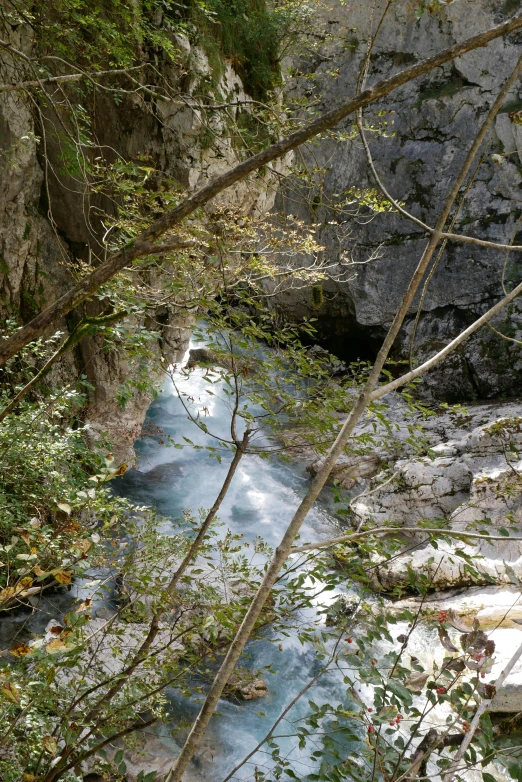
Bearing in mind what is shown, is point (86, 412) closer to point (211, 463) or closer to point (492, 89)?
point (211, 463)

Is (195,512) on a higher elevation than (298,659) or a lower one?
higher

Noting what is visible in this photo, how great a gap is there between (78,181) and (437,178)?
11877 mm

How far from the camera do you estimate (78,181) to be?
5.06 m

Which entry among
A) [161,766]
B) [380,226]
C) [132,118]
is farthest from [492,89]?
[161,766]

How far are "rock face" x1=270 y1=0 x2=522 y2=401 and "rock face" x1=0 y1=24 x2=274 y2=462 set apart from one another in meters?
7.36

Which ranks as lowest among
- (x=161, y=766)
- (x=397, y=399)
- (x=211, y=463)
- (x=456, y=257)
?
(x=161, y=766)

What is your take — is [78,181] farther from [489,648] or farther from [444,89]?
[444,89]

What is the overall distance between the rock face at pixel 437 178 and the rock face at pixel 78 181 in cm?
736

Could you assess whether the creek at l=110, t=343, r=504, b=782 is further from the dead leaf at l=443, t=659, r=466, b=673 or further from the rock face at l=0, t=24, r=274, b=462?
the rock face at l=0, t=24, r=274, b=462

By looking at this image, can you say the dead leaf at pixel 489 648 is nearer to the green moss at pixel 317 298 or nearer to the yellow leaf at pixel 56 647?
the yellow leaf at pixel 56 647

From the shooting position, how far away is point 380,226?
48.0 ft

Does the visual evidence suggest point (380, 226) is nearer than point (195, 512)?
No

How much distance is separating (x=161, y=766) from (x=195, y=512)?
13.8ft

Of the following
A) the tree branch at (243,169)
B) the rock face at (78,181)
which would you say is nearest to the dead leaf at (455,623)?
the tree branch at (243,169)
